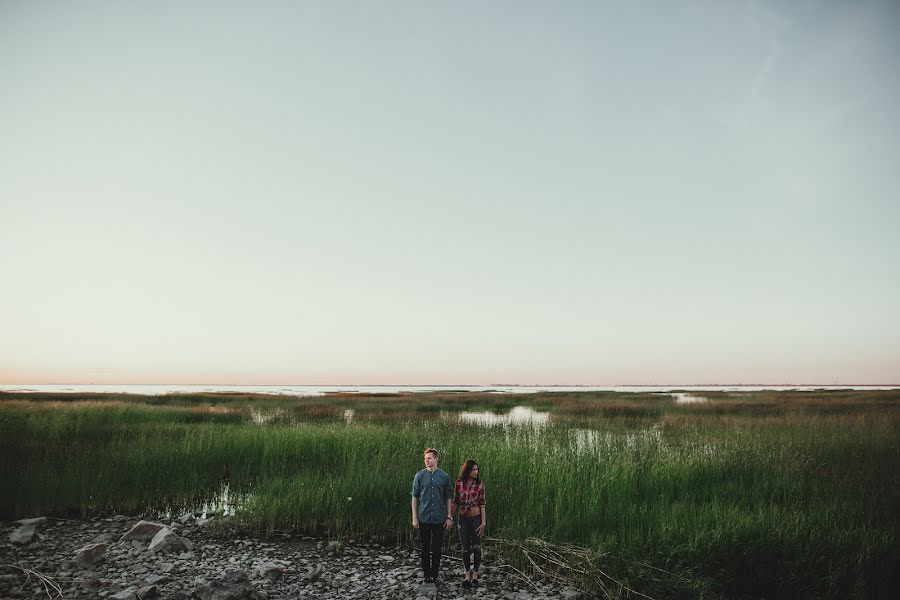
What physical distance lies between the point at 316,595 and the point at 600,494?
5.51 meters

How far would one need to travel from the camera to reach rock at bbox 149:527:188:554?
762 cm

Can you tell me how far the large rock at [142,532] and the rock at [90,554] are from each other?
638 millimetres

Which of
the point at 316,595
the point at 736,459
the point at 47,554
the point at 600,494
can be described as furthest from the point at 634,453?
the point at 47,554

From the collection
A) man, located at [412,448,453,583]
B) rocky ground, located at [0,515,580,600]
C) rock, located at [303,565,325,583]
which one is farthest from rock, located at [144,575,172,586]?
man, located at [412,448,453,583]

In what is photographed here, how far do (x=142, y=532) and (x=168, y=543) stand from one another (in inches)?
39.3

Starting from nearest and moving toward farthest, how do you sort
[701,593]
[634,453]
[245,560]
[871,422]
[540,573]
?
[701,593] < [540,573] < [245,560] < [634,453] < [871,422]

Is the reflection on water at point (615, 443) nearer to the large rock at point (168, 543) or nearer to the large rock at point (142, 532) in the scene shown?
the large rock at point (168, 543)

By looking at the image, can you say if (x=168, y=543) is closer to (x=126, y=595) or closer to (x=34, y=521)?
(x=126, y=595)

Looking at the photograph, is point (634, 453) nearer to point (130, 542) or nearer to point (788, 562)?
point (788, 562)

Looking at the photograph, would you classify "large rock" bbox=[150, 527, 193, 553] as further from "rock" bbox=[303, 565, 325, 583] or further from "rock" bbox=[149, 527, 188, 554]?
"rock" bbox=[303, 565, 325, 583]

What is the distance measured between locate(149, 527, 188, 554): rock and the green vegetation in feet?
4.03

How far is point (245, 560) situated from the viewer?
292 inches

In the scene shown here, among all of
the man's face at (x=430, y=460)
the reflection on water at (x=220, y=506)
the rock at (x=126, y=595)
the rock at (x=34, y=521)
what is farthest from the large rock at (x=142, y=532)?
the man's face at (x=430, y=460)

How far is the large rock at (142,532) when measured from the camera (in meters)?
8.12
